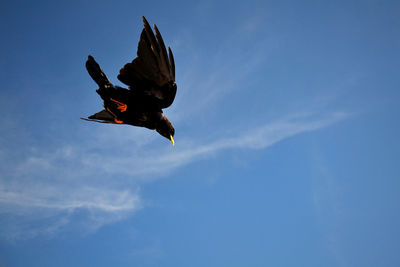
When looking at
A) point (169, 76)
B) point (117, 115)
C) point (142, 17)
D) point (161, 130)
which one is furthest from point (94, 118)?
point (142, 17)

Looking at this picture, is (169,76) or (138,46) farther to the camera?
(169,76)

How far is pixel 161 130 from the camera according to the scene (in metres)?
6.96

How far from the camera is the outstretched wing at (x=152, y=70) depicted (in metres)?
5.23

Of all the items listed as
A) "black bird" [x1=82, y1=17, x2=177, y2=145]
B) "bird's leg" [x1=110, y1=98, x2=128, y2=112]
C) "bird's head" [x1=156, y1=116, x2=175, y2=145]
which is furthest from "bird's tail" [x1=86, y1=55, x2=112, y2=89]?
"bird's head" [x1=156, y1=116, x2=175, y2=145]

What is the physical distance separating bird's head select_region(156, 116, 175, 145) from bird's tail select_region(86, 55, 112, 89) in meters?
1.66

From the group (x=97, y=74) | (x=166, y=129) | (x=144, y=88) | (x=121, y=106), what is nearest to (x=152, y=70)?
(x=144, y=88)

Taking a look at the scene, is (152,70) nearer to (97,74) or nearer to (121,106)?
(121,106)

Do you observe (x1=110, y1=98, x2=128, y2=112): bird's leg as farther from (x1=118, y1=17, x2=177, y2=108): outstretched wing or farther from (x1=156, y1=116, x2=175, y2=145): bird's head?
(x1=156, y1=116, x2=175, y2=145): bird's head

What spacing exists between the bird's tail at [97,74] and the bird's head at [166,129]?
166 cm

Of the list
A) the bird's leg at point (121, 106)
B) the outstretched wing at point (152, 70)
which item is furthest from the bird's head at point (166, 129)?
the bird's leg at point (121, 106)

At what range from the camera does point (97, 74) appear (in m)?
6.15

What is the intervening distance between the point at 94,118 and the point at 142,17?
3813 millimetres

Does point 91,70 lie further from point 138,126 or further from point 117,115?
point 138,126

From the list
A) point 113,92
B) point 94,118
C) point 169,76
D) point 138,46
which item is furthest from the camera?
point 94,118
